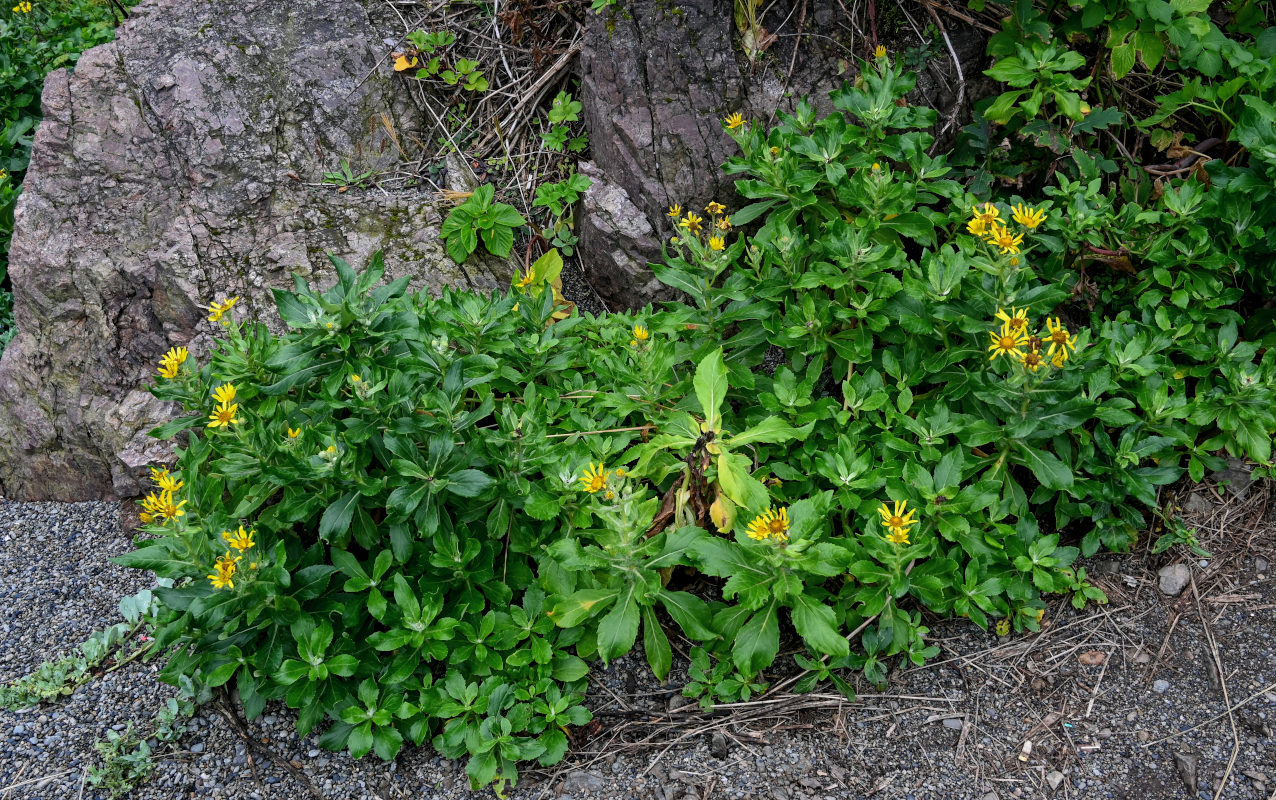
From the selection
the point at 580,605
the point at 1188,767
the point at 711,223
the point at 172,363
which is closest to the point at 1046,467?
the point at 1188,767

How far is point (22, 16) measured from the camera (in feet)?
17.2

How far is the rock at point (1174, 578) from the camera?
2604 millimetres

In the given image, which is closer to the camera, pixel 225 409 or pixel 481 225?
pixel 225 409

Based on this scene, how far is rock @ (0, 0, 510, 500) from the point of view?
3.43 meters

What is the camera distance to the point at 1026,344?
7.51ft

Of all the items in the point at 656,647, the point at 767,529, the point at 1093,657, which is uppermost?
the point at 767,529

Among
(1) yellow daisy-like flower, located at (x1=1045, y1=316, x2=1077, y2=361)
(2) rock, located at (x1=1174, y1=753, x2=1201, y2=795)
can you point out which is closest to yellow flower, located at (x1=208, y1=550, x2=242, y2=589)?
(1) yellow daisy-like flower, located at (x1=1045, y1=316, x2=1077, y2=361)

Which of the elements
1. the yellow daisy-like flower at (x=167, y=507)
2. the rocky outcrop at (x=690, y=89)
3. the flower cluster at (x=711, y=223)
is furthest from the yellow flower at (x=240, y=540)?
the rocky outcrop at (x=690, y=89)

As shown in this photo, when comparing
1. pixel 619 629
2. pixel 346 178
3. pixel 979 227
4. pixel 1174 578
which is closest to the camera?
pixel 619 629

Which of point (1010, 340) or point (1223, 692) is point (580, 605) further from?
point (1223, 692)

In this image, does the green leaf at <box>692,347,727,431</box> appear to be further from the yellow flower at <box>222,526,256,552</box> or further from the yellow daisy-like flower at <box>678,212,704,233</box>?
the yellow flower at <box>222,526,256,552</box>

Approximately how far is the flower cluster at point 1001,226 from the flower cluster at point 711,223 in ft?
2.53

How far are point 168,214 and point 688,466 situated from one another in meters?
2.56

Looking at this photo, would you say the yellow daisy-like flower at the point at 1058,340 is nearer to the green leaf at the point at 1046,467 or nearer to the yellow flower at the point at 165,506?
the green leaf at the point at 1046,467
